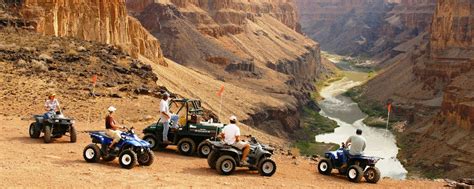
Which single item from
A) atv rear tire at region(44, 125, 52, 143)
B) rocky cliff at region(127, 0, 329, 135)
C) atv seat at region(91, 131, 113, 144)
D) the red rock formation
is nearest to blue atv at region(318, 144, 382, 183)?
atv seat at region(91, 131, 113, 144)

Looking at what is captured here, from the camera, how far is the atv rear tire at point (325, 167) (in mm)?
21009

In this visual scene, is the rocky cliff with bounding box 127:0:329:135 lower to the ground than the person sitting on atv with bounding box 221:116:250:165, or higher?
higher

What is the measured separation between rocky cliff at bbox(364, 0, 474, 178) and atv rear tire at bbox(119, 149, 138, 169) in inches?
1421

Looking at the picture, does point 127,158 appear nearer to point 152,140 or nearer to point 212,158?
point 212,158

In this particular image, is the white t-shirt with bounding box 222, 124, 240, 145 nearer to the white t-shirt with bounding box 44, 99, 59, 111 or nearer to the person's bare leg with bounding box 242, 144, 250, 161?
the person's bare leg with bounding box 242, 144, 250, 161

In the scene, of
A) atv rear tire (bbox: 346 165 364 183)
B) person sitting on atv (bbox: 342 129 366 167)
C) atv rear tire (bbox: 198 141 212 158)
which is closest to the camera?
atv rear tire (bbox: 346 165 364 183)

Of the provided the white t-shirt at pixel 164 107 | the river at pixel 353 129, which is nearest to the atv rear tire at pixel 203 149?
the white t-shirt at pixel 164 107

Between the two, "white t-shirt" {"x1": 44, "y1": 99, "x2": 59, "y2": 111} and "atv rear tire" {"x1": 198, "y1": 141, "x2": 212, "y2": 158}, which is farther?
"white t-shirt" {"x1": 44, "y1": 99, "x2": 59, "y2": 111}

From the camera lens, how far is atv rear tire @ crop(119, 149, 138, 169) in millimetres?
18797

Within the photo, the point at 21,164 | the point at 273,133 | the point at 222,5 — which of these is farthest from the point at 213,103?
the point at 222,5

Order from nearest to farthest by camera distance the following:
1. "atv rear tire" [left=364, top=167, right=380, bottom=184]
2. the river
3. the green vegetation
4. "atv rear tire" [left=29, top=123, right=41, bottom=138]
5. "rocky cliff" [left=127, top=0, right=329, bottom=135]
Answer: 1. "atv rear tire" [left=364, top=167, right=380, bottom=184]
2. "atv rear tire" [left=29, top=123, right=41, bottom=138]
3. the river
4. "rocky cliff" [left=127, top=0, right=329, bottom=135]
5. the green vegetation

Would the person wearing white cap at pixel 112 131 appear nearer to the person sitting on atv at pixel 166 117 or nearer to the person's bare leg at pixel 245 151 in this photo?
the person sitting on atv at pixel 166 117

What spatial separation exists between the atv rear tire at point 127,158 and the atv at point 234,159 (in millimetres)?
2463

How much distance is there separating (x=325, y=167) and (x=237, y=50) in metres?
81.4
